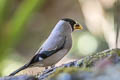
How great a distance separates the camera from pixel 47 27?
26.9 feet

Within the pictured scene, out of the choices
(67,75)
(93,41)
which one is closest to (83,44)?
(93,41)

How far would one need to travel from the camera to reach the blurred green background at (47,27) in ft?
19.5

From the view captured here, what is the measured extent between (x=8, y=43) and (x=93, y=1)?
1.91 metres

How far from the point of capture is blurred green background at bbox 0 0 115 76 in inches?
233

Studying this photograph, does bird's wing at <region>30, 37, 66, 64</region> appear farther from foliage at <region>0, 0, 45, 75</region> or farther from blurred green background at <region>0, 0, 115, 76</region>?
foliage at <region>0, 0, 45, 75</region>

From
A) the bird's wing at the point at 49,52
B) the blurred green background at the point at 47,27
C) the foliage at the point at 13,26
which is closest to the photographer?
the bird's wing at the point at 49,52

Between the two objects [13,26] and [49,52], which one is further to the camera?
[13,26]

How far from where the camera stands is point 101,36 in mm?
6605

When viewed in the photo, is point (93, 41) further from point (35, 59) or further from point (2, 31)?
point (35, 59)

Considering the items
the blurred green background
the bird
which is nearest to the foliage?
the blurred green background

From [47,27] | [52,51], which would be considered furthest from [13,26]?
[52,51]

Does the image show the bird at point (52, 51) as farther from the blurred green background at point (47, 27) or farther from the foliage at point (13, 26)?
the foliage at point (13, 26)

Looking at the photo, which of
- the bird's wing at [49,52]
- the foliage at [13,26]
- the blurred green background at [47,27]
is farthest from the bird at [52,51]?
the foliage at [13,26]

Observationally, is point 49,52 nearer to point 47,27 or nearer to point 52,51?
point 52,51
